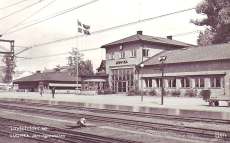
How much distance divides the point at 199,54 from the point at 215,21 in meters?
11.0

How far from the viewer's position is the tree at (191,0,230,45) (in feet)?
125

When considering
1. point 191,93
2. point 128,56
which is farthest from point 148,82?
point 191,93

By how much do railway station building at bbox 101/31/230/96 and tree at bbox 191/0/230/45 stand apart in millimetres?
5009

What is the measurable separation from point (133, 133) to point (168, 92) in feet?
82.8

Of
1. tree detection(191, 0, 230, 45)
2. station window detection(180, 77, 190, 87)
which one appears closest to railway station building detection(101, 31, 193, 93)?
tree detection(191, 0, 230, 45)

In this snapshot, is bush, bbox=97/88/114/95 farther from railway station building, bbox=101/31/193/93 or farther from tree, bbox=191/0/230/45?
tree, bbox=191/0/230/45

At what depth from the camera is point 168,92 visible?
35219 millimetres

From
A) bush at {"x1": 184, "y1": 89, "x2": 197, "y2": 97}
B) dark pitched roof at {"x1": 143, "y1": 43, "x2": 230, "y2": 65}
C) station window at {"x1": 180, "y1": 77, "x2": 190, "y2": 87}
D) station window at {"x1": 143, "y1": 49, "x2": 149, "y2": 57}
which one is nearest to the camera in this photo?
dark pitched roof at {"x1": 143, "y1": 43, "x2": 230, "y2": 65}

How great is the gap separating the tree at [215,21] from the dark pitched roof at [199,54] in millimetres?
5405

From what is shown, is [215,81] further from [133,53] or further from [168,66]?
[133,53]

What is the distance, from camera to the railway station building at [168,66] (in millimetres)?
31061

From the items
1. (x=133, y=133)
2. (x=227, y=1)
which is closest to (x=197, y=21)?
(x=227, y=1)

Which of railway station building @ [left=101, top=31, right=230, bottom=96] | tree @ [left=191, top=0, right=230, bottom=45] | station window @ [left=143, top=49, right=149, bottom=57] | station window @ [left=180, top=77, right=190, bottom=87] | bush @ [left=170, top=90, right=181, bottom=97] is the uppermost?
tree @ [left=191, top=0, right=230, bottom=45]

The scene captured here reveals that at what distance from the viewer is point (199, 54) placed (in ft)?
113
